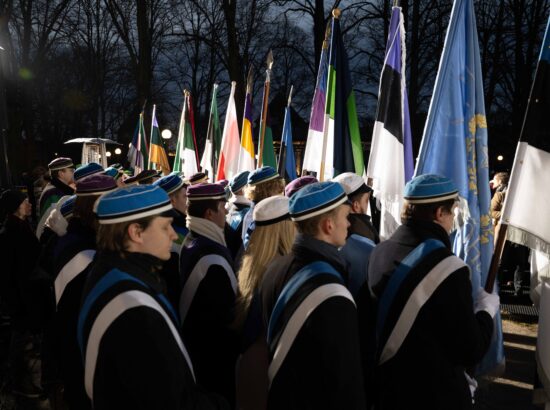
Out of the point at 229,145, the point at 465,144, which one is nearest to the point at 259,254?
the point at 465,144

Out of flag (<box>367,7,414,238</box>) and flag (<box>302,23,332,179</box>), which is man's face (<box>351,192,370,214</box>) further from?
flag (<box>302,23,332,179</box>)

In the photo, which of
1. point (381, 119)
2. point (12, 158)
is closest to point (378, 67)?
point (12, 158)

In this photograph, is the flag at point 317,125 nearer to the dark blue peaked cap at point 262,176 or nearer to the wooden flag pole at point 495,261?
the dark blue peaked cap at point 262,176

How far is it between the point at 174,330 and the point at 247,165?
22.0 ft

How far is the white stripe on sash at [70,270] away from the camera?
10.8 feet

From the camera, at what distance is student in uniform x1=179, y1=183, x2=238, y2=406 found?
3219mm

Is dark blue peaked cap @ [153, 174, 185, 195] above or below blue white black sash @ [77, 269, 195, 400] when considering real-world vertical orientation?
above

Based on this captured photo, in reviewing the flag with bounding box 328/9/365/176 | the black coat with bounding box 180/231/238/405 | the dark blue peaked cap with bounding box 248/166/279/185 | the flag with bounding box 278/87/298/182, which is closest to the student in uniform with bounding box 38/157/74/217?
the flag with bounding box 278/87/298/182

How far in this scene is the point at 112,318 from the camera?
79.3 inches

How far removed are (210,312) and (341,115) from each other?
341 centimetres

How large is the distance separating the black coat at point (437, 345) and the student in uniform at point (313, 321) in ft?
1.53

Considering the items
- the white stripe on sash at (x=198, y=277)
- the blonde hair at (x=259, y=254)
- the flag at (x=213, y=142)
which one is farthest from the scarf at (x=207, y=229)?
the flag at (x=213, y=142)

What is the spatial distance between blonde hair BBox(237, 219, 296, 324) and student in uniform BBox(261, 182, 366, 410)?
0.37m

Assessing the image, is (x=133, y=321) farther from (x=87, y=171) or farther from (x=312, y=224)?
(x=87, y=171)
